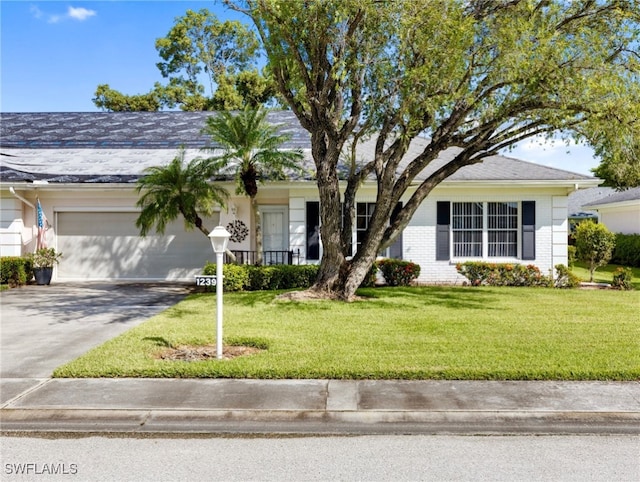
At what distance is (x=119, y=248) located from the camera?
16.1 m

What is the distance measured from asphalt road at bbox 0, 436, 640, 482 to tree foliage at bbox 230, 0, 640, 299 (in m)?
6.42

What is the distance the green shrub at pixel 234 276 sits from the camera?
A: 13.0 m

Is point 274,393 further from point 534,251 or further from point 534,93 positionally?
point 534,251

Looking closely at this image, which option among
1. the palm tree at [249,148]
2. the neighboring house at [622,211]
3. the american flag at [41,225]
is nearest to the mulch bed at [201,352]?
the palm tree at [249,148]

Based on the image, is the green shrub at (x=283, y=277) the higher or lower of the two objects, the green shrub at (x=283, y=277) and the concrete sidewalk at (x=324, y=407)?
the higher

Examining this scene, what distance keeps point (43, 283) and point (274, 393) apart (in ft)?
40.1

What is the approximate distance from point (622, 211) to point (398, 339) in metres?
23.9

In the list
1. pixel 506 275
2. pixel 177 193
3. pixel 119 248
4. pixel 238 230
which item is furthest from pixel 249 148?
pixel 506 275

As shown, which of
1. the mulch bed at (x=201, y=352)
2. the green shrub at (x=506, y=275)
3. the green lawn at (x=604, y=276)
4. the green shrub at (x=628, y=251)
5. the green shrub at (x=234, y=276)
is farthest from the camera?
the green shrub at (x=628, y=251)

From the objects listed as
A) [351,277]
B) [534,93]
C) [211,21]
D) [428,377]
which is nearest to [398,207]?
[351,277]

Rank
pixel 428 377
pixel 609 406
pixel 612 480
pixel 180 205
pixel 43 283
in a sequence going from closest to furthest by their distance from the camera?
pixel 612 480
pixel 609 406
pixel 428 377
pixel 180 205
pixel 43 283

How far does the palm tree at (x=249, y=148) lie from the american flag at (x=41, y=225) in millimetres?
5969

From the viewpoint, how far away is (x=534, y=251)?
49.2ft

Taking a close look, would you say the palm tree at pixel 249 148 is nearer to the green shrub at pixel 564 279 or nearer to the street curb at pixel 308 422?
the green shrub at pixel 564 279
